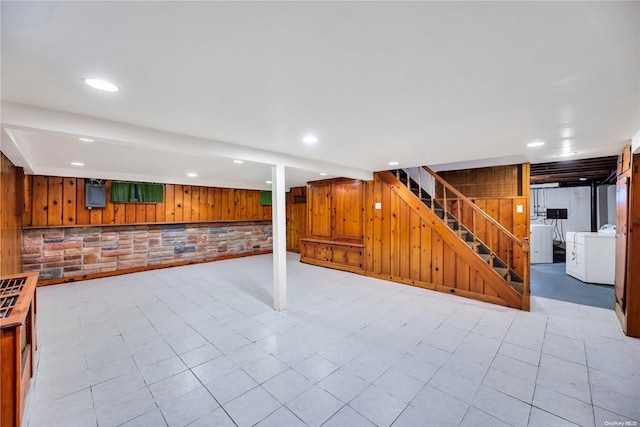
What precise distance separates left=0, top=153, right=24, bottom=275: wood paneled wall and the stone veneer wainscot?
2.81 feet

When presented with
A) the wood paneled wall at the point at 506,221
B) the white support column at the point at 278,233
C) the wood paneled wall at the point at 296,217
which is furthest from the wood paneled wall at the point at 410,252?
the wood paneled wall at the point at 296,217

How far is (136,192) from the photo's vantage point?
19.5 feet

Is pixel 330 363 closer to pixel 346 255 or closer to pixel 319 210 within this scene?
pixel 346 255

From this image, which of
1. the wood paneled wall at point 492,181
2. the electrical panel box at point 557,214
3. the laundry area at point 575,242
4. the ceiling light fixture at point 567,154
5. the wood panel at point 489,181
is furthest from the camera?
the electrical panel box at point 557,214

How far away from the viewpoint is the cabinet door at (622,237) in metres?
3.05

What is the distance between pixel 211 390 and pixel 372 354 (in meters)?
1.43

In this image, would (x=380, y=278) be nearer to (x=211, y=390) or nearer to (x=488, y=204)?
(x=488, y=204)

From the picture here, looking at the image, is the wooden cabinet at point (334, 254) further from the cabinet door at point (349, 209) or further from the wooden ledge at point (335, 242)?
the cabinet door at point (349, 209)

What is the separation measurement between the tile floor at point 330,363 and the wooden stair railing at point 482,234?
0.56 metres

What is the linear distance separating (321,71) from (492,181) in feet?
17.1

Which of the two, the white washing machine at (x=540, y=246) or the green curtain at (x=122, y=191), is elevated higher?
the green curtain at (x=122, y=191)

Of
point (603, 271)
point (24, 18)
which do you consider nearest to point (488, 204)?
point (603, 271)

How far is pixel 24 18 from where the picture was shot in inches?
42.0

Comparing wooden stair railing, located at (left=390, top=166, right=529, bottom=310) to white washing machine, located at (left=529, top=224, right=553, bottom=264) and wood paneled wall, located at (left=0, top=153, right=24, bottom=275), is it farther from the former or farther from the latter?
wood paneled wall, located at (left=0, top=153, right=24, bottom=275)
